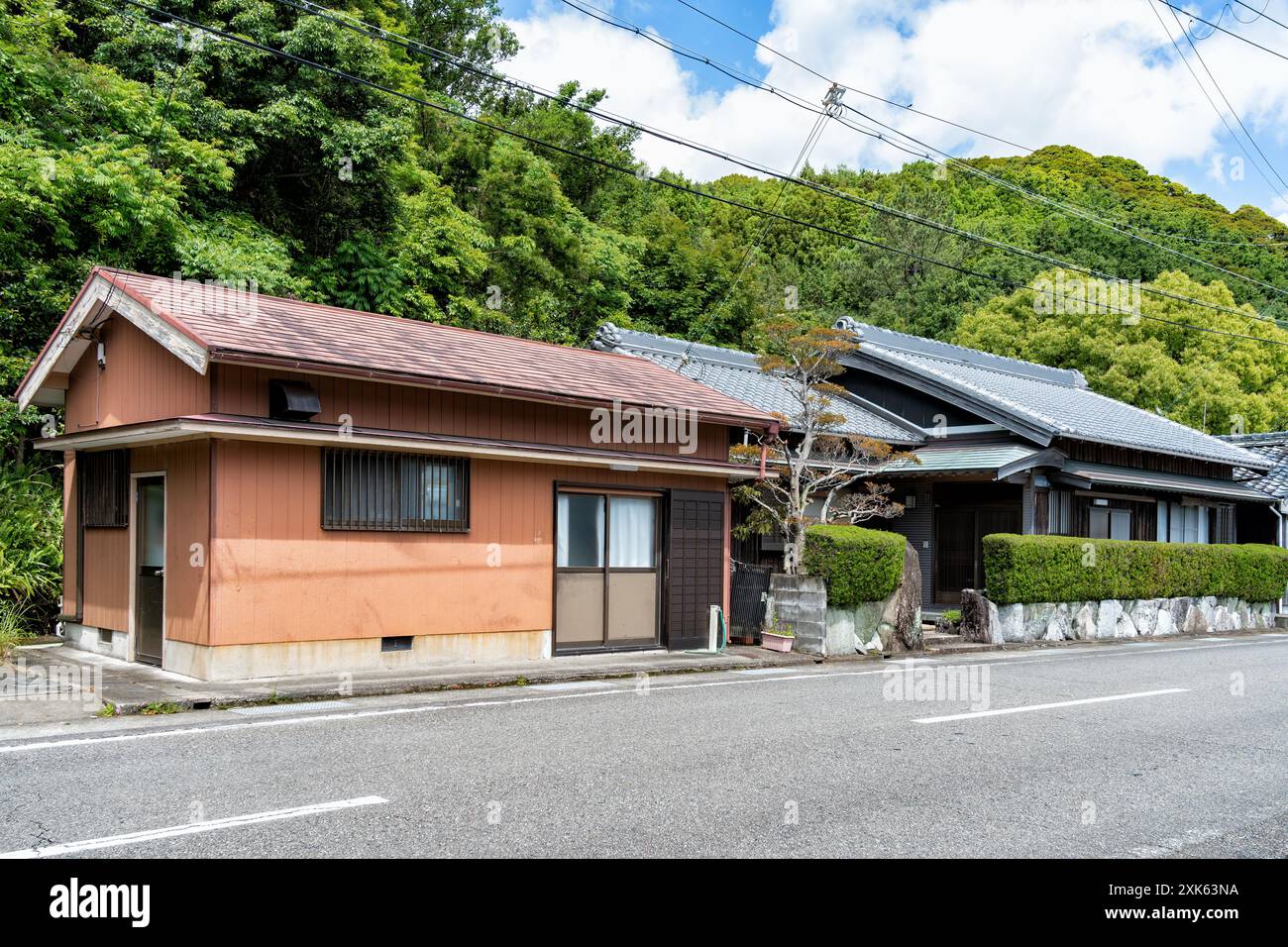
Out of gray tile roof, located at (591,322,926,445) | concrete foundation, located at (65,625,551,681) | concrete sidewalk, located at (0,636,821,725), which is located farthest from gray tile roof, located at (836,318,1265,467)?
concrete foundation, located at (65,625,551,681)

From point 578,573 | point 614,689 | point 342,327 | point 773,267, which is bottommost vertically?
point 614,689

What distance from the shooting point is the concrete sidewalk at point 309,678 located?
31.1 ft

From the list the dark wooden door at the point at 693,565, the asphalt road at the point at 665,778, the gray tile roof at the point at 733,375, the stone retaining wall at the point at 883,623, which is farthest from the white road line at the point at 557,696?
the gray tile roof at the point at 733,375

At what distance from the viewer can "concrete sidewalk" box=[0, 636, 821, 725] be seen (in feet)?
31.1

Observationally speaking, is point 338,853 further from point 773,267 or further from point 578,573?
point 773,267

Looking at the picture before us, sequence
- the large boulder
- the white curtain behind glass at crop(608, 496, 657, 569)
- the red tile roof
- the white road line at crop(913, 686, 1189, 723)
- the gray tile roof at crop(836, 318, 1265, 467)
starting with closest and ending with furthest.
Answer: the white road line at crop(913, 686, 1189, 723) → the red tile roof → the white curtain behind glass at crop(608, 496, 657, 569) → the large boulder → the gray tile roof at crop(836, 318, 1265, 467)

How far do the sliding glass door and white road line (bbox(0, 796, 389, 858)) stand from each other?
7.72m

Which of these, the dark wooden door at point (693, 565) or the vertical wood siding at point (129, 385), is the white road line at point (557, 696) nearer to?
the dark wooden door at point (693, 565)

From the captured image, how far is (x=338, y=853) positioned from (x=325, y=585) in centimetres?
682

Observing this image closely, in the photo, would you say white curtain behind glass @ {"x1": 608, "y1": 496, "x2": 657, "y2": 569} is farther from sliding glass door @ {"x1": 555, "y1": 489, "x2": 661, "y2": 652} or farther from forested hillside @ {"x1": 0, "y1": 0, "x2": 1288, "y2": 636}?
forested hillside @ {"x1": 0, "y1": 0, "x2": 1288, "y2": 636}

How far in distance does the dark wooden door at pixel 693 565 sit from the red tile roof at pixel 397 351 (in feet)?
4.42

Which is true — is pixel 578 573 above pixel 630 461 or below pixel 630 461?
below

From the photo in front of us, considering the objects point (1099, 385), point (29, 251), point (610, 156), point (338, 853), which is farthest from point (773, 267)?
point (338, 853)

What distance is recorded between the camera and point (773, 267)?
46.6 meters
